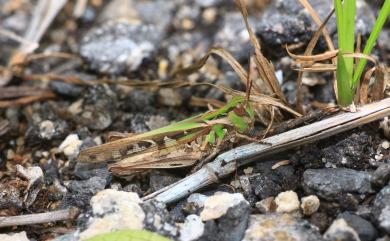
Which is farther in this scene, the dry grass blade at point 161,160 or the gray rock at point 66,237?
the dry grass blade at point 161,160

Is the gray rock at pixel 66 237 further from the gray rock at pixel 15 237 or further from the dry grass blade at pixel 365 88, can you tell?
the dry grass blade at pixel 365 88

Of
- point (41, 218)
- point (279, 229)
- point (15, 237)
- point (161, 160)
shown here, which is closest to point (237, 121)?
point (161, 160)

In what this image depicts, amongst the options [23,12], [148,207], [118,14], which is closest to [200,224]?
[148,207]

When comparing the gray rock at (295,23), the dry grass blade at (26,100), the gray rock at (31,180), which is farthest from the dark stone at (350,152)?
the dry grass blade at (26,100)

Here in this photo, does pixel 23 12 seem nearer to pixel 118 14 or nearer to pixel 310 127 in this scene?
pixel 118 14

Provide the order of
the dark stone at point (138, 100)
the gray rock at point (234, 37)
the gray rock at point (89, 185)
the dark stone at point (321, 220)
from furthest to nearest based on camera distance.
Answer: the gray rock at point (234, 37), the dark stone at point (138, 100), the gray rock at point (89, 185), the dark stone at point (321, 220)

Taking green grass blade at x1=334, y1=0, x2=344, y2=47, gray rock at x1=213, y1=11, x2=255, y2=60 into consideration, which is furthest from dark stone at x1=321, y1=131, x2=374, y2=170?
gray rock at x1=213, y1=11, x2=255, y2=60

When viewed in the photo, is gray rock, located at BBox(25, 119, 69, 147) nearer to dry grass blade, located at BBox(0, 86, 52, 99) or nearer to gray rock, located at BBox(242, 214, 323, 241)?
dry grass blade, located at BBox(0, 86, 52, 99)

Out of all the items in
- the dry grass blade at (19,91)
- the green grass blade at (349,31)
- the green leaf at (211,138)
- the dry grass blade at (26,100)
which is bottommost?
the green leaf at (211,138)
